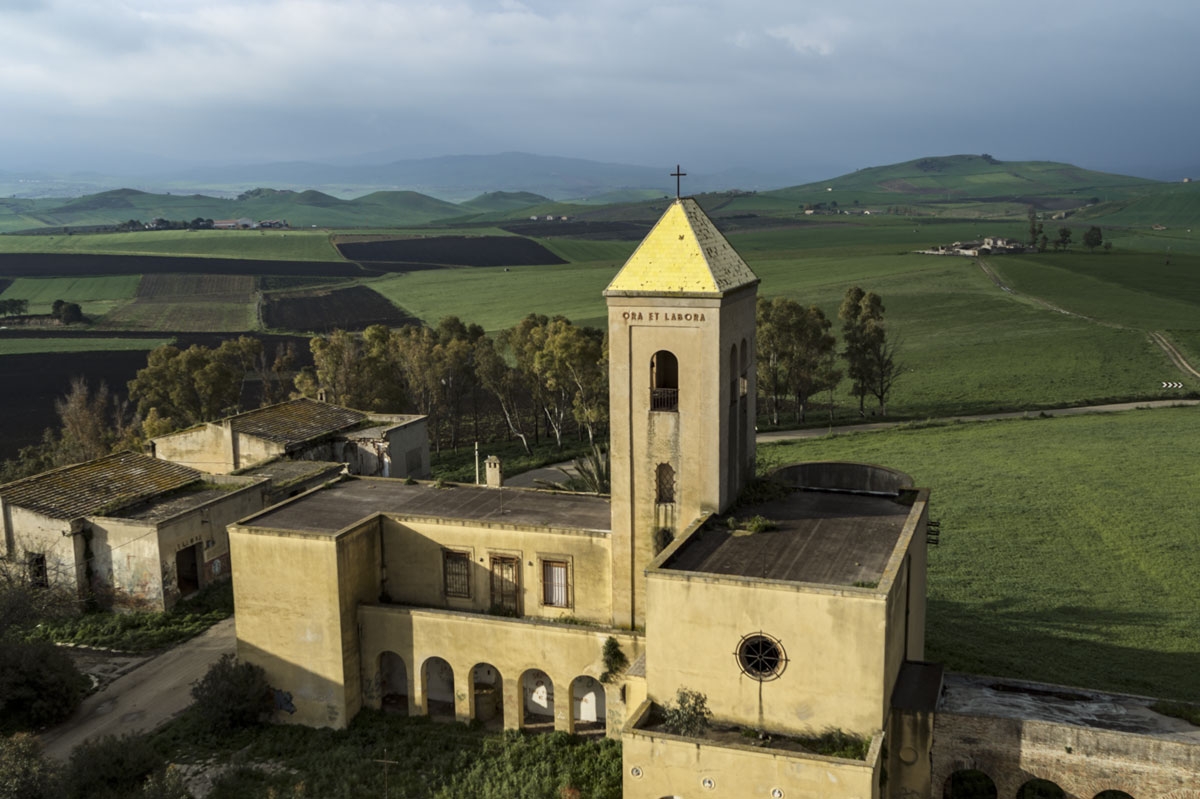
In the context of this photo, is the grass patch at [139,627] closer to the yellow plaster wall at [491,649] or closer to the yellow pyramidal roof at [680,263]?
the yellow plaster wall at [491,649]

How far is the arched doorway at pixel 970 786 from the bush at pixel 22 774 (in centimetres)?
1890

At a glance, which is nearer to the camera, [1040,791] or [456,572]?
[1040,791]

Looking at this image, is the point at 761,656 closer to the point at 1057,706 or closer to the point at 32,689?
the point at 1057,706

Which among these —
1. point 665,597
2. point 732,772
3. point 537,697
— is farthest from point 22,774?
point 732,772

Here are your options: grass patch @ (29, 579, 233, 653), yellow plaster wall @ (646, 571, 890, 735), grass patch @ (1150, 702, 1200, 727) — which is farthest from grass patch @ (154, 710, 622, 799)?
grass patch @ (1150, 702, 1200, 727)

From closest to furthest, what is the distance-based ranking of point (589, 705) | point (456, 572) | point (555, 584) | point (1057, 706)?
point (1057, 706) → point (589, 705) → point (555, 584) → point (456, 572)

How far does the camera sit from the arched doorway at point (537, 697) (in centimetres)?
2727

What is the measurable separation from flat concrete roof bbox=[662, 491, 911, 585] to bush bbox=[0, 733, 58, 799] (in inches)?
525

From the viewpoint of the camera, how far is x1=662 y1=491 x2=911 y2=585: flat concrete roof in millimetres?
22031

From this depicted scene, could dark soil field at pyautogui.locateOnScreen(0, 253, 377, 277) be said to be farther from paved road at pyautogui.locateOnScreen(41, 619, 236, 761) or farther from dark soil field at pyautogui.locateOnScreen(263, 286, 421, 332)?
paved road at pyautogui.locateOnScreen(41, 619, 236, 761)

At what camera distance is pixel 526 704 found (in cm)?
2759

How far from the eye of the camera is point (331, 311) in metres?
120

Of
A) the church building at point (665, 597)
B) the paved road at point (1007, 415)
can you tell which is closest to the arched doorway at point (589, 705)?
the church building at point (665, 597)

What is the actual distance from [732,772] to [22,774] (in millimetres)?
14077
